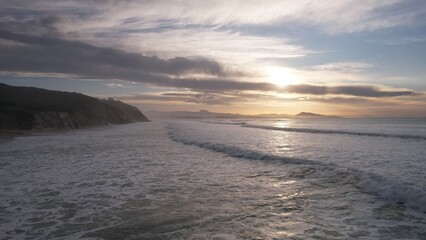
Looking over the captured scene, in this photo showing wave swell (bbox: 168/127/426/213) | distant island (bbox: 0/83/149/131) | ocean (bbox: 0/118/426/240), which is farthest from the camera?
distant island (bbox: 0/83/149/131)

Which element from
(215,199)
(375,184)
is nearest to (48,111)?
(215,199)

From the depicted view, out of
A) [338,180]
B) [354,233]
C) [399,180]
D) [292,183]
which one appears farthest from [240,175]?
[354,233]

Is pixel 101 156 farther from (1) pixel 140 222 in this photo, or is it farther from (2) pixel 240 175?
(1) pixel 140 222

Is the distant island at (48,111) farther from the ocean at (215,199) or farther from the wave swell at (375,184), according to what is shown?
the wave swell at (375,184)

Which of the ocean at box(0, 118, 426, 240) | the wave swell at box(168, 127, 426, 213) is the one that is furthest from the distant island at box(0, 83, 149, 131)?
the wave swell at box(168, 127, 426, 213)

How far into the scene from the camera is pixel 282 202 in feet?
31.4

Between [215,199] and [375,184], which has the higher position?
[375,184]

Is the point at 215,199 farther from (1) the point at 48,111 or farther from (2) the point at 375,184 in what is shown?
(1) the point at 48,111

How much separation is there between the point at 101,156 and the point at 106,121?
201 feet

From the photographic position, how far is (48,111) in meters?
52.2

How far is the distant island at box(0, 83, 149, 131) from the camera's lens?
45.0m

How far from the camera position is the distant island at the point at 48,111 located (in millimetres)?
45031

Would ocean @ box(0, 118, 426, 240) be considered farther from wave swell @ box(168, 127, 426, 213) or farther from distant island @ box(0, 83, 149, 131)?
distant island @ box(0, 83, 149, 131)

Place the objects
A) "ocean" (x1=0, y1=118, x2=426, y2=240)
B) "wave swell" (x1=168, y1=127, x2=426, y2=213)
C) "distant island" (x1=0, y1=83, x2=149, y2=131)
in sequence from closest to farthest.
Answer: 1. "ocean" (x1=0, y1=118, x2=426, y2=240)
2. "wave swell" (x1=168, y1=127, x2=426, y2=213)
3. "distant island" (x1=0, y1=83, x2=149, y2=131)
